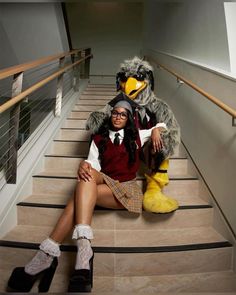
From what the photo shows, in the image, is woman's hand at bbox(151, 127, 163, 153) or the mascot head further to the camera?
the mascot head

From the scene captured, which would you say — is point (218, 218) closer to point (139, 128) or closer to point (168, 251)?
point (168, 251)

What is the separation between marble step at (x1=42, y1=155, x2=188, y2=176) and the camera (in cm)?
269

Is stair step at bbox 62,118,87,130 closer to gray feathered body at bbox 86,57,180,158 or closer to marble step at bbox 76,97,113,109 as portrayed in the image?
marble step at bbox 76,97,113,109

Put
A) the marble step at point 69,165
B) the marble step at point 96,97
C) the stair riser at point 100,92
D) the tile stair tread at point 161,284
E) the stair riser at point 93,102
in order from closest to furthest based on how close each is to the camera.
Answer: the tile stair tread at point 161,284 → the marble step at point 69,165 → the stair riser at point 93,102 → the marble step at point 96,97 → the stair riser at point 100,92

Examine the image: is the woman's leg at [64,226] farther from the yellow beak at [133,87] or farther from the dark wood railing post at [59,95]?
the dark wood railing post at [59,95]

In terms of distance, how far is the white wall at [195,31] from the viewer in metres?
2.24

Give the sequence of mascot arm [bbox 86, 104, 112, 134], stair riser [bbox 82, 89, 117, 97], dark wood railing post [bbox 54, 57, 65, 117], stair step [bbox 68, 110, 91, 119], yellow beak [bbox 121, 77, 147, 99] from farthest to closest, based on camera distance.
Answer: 1. stair riser [bbox 82, 89, 117, 97]
2. stair step [bbox 68, 110, 91, 119]
3. dark wood railing post [bbox 54, 57, 65, 117]
4. yellow beak [bbox 121, 77, 147, 99]
5. mascot arm [bbox 86, 104, 112, 134]

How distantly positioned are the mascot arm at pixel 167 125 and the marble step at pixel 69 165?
0.53 meters

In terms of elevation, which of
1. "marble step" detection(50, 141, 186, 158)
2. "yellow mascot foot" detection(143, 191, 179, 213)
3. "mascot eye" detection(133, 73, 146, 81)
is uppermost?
"mascot eye" detection(133, 73, 146, 81)

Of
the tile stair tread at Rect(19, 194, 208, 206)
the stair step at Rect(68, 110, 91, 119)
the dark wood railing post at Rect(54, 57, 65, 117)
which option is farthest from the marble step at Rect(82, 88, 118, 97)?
the tile stair tread at Rect(19, 194, 208, 206)

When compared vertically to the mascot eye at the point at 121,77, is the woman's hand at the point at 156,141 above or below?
below

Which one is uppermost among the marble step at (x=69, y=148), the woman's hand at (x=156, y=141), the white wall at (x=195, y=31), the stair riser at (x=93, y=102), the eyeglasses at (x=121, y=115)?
the white wall at (x=195, y=31)

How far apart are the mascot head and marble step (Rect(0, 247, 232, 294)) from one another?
107 centimetres

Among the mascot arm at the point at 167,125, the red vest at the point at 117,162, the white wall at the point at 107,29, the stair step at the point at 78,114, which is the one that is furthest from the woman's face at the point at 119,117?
the white wall at the point at 107,29
